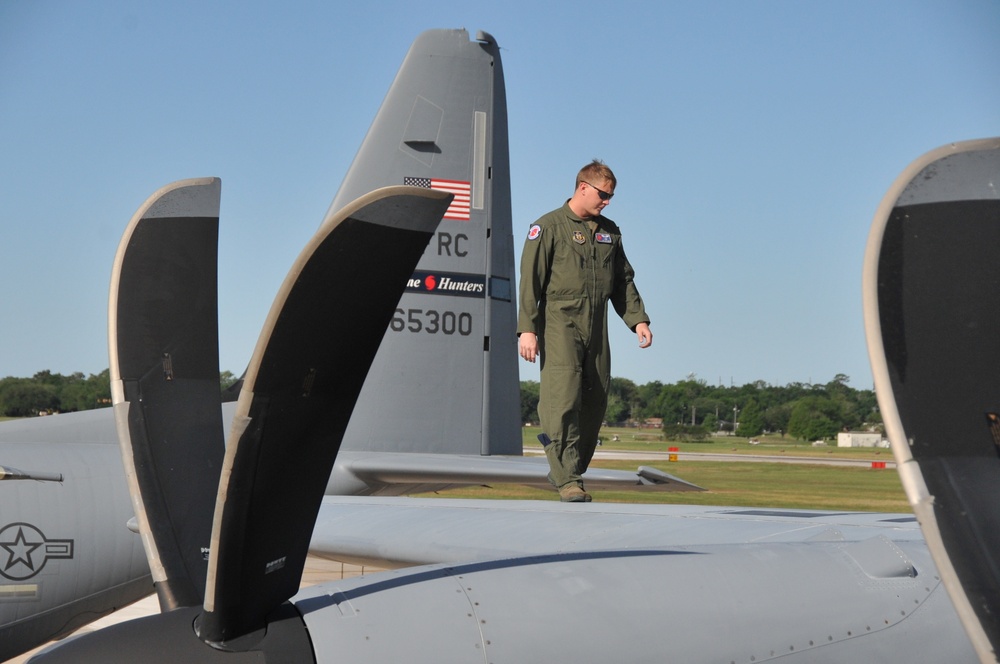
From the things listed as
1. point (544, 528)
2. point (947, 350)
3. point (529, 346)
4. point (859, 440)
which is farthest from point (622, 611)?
point (859, 440)

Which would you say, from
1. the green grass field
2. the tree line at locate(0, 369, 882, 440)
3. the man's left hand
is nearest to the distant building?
the tree line at locate(0, 369, 882, 440)

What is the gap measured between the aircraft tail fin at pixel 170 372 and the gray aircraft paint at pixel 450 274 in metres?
5.25

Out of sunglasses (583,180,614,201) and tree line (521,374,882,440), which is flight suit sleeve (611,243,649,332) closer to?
sunglasses (583,180,614,201)

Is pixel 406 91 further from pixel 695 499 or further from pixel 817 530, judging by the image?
pixel 695 499

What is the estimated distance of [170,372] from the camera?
3.06 meters

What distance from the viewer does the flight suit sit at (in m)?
4.53

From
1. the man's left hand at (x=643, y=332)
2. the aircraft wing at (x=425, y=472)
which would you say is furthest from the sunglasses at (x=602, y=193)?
the aircraft wing at (x=425, y=472)

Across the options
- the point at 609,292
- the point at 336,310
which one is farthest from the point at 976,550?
the point at 609,292

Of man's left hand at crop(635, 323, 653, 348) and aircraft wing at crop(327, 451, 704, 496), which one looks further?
aircraft wing at crop(327, 451, 704, 496)

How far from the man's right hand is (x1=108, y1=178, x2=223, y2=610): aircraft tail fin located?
1692mm

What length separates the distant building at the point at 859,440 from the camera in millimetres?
68188

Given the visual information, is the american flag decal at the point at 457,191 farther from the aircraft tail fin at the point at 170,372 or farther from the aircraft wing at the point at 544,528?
the aircraft tail fin at the point at 170,372

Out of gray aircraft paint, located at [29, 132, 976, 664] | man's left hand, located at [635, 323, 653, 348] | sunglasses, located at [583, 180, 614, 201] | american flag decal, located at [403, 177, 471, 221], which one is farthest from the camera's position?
american flag decal, located at [403, 177, 471, 221]

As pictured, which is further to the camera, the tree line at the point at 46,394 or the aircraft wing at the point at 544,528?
the tree line at the point at 46,394
